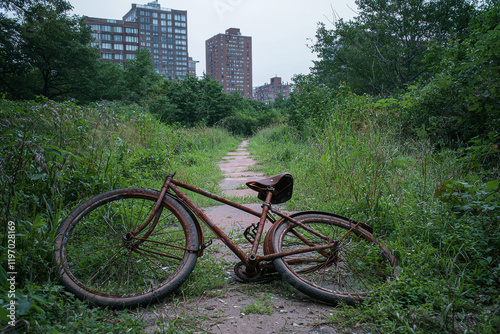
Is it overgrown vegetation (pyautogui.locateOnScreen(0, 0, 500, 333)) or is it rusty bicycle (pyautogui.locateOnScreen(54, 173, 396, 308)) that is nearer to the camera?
overgrown vegetation (pyautogui.locateOnScreen(0, 0, 500, 333))

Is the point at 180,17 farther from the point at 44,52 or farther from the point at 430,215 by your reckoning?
the point at 430,215

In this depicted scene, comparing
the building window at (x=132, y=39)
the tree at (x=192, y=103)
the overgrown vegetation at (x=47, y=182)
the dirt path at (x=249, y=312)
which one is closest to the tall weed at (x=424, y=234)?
the dirt path at (x=249, y=312)

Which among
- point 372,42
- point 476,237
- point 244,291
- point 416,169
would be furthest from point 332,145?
point 372,42

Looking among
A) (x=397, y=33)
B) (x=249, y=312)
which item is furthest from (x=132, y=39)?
(x=249, y=312)

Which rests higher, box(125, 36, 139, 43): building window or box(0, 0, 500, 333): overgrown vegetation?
box(125, 36, 139, 43): building window

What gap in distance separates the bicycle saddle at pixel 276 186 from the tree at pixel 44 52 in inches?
Answer: 1012

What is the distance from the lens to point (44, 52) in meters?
24.9

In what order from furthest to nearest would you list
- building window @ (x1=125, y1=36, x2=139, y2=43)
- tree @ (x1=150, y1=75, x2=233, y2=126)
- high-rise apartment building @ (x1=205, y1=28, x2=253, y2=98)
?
high-rise apartment building @ (x1=205, y1=28, x2=253, y2=98) → building window @ (x1=125, y1=36, x2=139, y2=43) → tree @ (x1=150, y1=75, x2=233, y2=126)

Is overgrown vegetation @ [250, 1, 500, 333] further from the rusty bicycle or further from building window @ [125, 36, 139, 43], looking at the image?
building window @ [125, 36, 139, 43]

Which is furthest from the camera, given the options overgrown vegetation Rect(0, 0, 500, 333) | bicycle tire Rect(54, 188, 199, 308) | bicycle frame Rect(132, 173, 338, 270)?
bicycle frame Rect(132, 173, 338, 270)

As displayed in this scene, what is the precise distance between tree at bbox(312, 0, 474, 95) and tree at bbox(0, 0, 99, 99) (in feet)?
73.9

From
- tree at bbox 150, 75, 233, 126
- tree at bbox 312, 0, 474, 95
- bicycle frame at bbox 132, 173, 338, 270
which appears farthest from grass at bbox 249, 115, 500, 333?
tree at bbox 150, 75, 233, 126

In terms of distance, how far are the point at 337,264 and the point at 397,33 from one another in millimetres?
22155

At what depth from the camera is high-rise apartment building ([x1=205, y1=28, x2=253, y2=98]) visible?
126 meters
